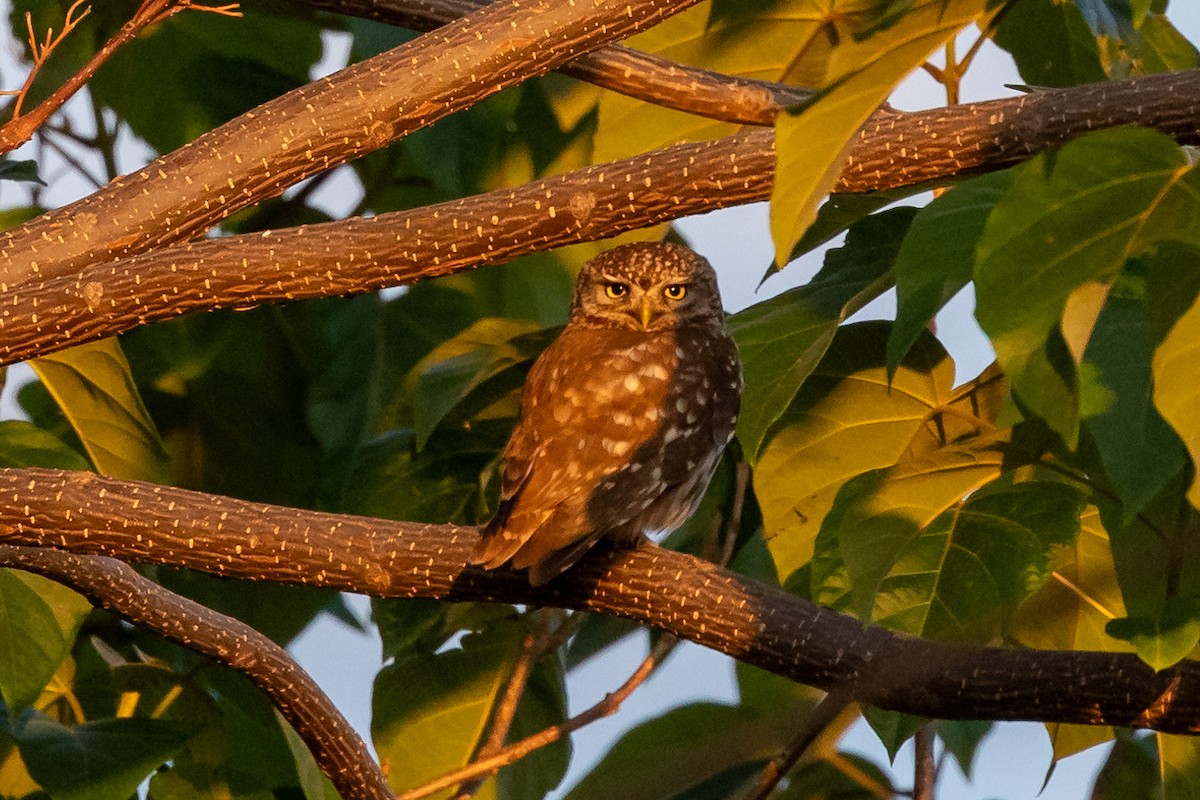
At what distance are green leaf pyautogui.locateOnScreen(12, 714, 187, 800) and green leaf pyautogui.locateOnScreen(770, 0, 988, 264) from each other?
2.02 metres

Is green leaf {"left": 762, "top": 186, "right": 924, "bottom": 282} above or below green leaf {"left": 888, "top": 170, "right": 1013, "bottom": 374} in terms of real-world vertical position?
above

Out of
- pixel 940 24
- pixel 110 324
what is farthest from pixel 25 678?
pixel 940 24

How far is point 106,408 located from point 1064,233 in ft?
7.47

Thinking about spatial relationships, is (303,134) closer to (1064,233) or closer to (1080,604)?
(1064,233)

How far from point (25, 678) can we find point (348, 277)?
3.97 feet

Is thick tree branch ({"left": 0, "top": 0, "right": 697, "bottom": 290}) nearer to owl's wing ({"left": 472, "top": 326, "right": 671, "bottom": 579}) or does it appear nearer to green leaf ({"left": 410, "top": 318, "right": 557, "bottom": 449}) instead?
owl's wing ({"left": 472, "top": 326, "right": 671, "bottom": 579})

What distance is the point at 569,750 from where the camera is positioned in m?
3.64

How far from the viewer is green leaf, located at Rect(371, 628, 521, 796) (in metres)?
3.73

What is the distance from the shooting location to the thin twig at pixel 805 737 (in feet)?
7.00

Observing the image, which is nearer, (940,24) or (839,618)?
(940,24)

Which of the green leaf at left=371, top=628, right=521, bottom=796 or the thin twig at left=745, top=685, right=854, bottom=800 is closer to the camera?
the thin twig at left=745, top=685, right=854, bottom=800

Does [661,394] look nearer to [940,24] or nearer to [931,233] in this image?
[931,233]

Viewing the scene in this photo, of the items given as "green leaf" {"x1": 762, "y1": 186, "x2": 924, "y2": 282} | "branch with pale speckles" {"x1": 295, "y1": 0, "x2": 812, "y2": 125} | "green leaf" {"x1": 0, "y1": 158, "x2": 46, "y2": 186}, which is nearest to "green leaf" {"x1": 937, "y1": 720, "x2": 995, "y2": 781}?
"green leaf" {"x1": 762, "y1": 186, "x2": 924, "y2": 282}

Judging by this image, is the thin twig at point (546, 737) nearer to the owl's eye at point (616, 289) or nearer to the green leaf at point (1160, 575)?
the green leaf at point (1160, 575)
